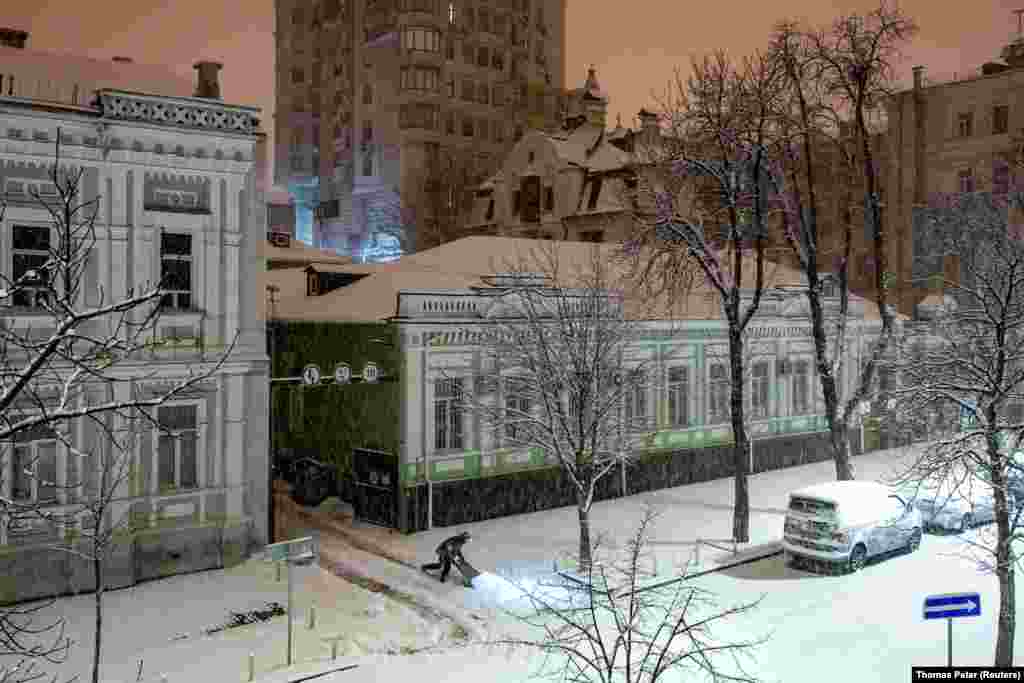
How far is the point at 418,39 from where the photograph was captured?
76.7 meters

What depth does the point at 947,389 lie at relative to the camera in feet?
50.8

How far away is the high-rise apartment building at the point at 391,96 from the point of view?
76.1 m

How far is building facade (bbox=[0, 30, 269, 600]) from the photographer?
734 inches

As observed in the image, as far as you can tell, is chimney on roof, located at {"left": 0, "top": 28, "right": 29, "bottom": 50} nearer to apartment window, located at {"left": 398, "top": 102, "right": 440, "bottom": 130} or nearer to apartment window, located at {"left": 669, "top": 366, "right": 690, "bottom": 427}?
apartment window, located at {"left": 669, "top": 366, "right": 690, "bottom": 427}

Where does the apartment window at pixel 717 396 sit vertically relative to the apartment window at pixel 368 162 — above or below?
below

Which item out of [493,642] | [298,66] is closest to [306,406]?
[493,642]

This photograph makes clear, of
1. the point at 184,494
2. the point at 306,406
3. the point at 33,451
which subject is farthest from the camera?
the point at 306,406

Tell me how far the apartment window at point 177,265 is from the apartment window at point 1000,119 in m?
45.9

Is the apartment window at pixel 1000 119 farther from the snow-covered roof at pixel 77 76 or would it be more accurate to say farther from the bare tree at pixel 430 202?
the snow-covered roof at pixel 77 76

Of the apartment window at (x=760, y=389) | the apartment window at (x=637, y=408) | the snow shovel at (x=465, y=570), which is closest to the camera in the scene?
the snow shovel at (x=465, y=570)

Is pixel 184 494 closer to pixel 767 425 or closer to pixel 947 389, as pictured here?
pixel 947 389

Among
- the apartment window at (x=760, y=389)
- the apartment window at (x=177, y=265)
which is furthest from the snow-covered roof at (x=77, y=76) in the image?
the apartment window at (x=760, y=389)

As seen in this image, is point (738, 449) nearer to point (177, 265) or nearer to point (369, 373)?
point (369, 373)

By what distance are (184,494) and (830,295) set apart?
26573 mm
